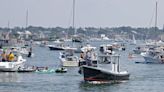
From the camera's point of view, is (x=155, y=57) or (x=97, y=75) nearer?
(x=97, y=75)

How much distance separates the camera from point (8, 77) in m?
→ 58.9

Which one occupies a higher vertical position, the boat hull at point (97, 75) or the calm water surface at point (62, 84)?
the boat hull at point (97, 75)

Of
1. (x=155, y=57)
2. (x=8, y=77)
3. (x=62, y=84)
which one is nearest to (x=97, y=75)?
(x=62, y=84)

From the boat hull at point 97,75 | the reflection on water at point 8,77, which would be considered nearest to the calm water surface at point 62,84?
the reflection on water at point 8,77

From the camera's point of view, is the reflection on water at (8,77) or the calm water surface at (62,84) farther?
the reflection on water at (8,77)

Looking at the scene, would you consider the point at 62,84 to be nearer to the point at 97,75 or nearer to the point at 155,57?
the point at 97,75

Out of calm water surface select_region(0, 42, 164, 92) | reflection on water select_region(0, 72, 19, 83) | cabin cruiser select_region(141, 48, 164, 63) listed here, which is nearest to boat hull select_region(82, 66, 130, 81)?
calm water surface select_region(0, 42, 164, 92)

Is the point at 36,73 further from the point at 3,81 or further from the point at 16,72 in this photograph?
the point at 3,81

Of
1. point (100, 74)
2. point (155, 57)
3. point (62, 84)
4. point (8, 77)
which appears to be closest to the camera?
point (100, 74)

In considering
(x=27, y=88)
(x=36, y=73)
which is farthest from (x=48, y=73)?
(x=27, y=88)

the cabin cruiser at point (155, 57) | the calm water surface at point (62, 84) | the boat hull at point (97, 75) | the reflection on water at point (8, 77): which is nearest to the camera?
the calm water surface at point (62, 84)

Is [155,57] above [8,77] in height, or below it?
above

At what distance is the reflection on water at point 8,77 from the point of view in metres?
55.8

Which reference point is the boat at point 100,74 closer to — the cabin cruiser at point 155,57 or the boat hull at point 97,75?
the boat hull at point 97,75
